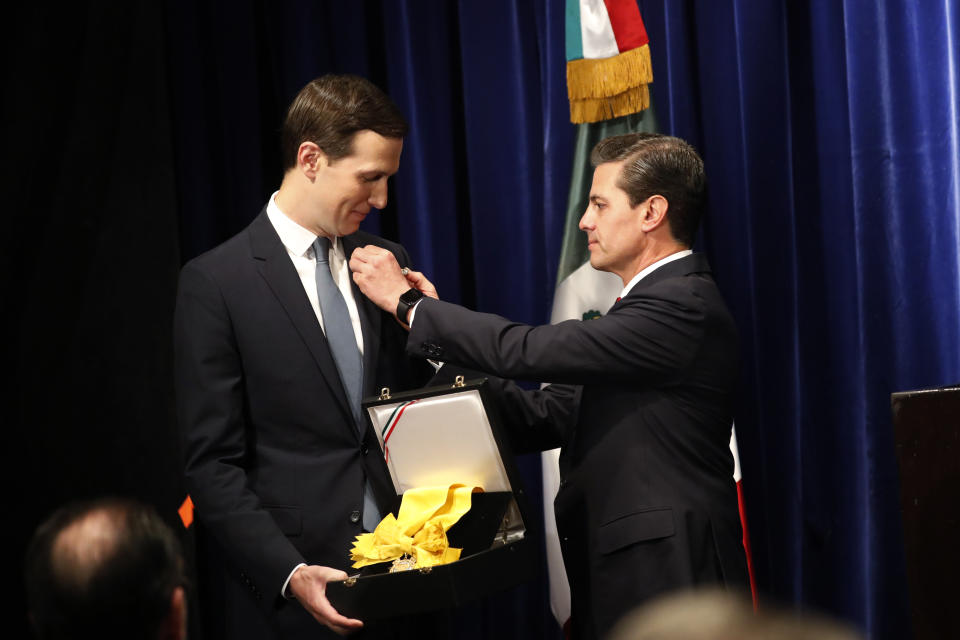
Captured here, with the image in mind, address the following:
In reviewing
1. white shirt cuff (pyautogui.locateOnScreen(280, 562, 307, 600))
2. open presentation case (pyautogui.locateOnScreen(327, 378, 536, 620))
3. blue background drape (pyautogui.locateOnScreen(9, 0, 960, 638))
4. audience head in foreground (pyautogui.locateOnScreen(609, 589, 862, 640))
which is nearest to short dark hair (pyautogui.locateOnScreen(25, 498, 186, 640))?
audience head in foreground (pyautogui.locateOnScreen(609, 589, 862, 640))

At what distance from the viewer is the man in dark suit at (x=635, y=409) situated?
213 cm

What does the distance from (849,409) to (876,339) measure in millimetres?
209

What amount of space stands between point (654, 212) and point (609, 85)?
0.78 meters

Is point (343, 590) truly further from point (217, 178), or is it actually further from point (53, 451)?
point (217, 178)

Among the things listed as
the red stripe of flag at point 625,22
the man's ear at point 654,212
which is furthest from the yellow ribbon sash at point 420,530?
the red stripe of flag at point 625,22

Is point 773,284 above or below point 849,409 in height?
above

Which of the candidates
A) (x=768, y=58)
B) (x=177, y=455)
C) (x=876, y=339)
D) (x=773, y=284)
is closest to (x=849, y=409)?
(x=876, y=339)

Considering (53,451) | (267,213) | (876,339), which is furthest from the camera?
(53,451)

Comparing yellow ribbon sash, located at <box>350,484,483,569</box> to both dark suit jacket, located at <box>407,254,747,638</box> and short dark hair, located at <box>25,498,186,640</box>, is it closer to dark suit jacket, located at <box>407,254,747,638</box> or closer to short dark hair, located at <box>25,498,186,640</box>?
dark suit jacket, located at <box>407,254,747,638</box>

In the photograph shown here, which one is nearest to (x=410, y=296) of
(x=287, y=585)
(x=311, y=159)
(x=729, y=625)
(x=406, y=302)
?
(x=406, y=302)

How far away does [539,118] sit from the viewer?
340 cm

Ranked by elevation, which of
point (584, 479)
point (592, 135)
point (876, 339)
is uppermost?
point (592, 135)

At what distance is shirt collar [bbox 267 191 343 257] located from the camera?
229 centimetres

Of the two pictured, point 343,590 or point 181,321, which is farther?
point 181,321
